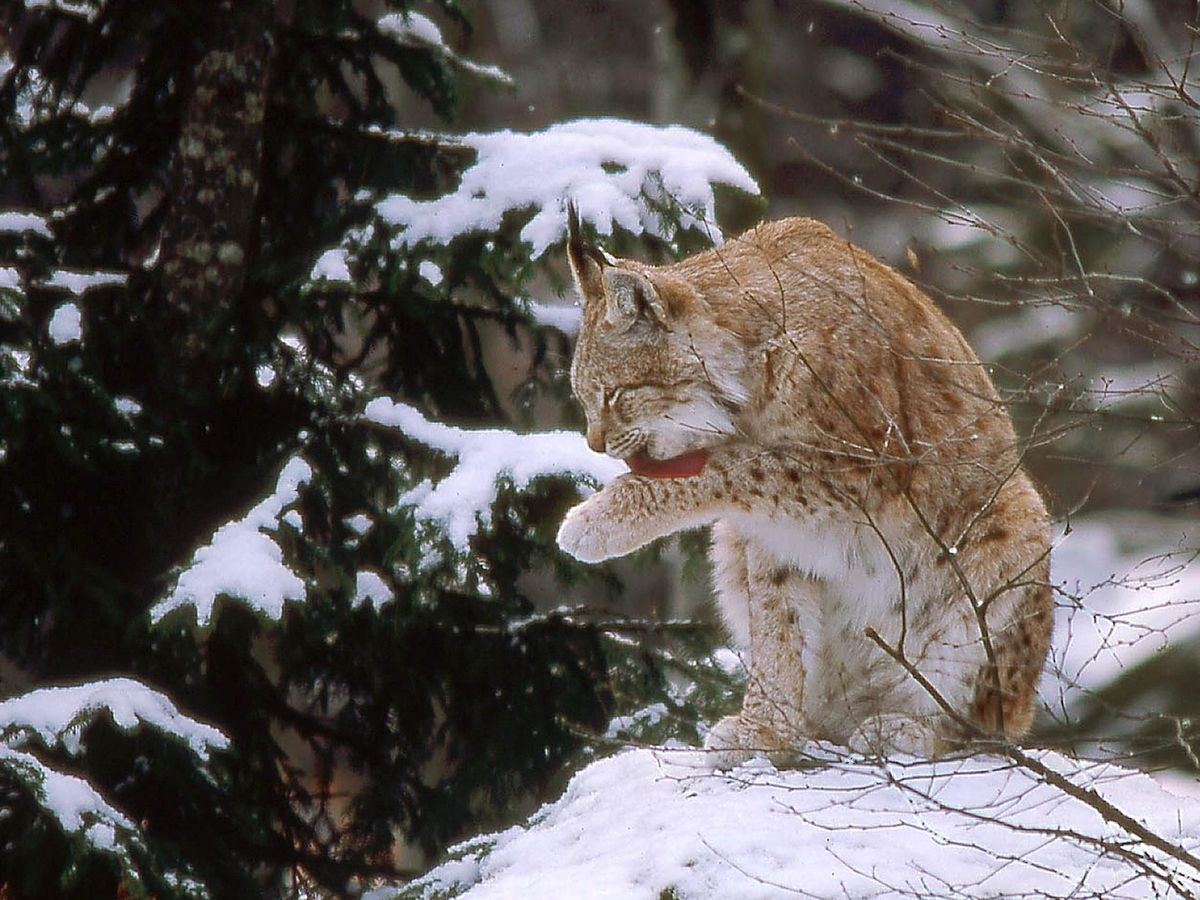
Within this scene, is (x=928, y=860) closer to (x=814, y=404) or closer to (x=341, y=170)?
(x=814, y=404)

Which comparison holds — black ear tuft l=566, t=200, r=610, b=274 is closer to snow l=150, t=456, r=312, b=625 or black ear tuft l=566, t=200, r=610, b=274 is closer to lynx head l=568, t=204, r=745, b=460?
lynx head l=568, t=204, r=745, b=460

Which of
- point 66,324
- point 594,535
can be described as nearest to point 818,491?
point 594,535

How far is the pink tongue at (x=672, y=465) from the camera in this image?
4586 mm

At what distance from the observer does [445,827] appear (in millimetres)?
5984

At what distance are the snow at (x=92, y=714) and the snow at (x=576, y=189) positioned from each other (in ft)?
5.73

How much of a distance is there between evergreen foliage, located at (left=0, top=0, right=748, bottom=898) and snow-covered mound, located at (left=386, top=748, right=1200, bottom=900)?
2.59 feet

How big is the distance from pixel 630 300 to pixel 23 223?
93.3 inches

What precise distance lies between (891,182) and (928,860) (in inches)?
407

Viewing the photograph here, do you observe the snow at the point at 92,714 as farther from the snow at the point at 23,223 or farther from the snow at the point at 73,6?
the snow at the point at 73,6

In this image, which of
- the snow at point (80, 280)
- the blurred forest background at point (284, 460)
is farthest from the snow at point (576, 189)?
the snow at point (80, 280)

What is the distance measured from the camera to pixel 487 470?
535cm

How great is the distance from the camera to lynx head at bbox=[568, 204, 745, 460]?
4.64 m

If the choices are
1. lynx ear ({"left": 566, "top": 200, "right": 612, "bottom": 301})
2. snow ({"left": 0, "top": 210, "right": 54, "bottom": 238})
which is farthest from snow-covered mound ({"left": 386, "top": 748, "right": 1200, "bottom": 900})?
snow ({"left": 0, "top": 210, "right": 54, "bottom": 238})

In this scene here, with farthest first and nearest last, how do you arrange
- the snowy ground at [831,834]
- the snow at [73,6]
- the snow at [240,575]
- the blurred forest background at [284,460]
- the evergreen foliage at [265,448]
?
the snow at [73,6]
the evergreen foliage at [265,448]
the blurred forest background at [284,460]
the snow at [240,575]
the snowy ground at [831,834]
